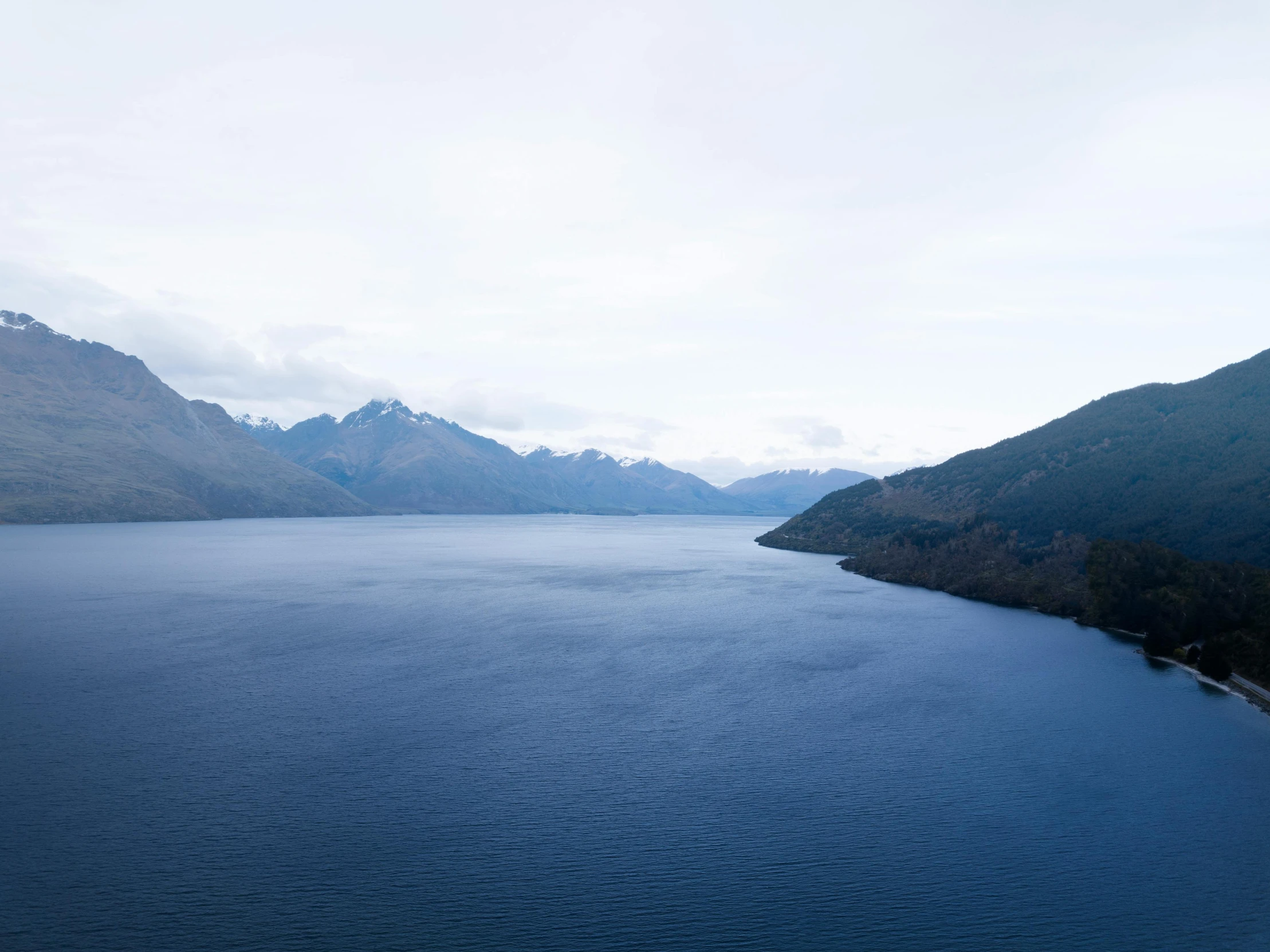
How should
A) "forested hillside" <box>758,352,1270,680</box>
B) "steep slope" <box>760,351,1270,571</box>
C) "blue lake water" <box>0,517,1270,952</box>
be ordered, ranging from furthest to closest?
"steep slope" <box>760,351,1270,571</box>, "forested hillside" <box>758,352,1270,680</box>, "blue lake water" <box>0,517,1270,952</box>

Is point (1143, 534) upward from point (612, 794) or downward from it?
upward

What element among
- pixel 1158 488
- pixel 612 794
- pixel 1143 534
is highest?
pixel 1158 488

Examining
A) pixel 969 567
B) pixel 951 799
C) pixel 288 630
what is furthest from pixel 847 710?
pixel 969 567

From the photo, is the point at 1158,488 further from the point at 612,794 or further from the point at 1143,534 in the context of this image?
the point at 612,794

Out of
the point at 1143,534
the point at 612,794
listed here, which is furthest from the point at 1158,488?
the point at 612,794

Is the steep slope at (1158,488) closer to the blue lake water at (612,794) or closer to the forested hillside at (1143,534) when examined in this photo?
the forested hillside at (1143,534)

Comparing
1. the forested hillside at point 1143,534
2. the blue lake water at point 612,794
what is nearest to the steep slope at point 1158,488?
the forested hillside at point 1143,534

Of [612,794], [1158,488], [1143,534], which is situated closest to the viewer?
[612,794]

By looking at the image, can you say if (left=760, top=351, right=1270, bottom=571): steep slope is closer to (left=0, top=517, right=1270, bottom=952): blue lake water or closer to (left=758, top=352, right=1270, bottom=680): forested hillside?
(left=758, top=352, right=1270, bottom=680): forested hillside

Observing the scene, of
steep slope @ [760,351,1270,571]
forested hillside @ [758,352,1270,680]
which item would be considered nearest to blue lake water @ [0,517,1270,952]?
forested hillside @ [758,352,1270,680]
